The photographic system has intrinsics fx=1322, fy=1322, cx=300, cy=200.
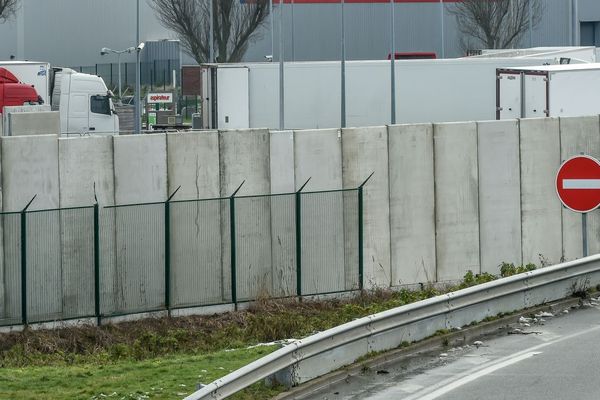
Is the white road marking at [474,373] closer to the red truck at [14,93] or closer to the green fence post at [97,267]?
the green fence post at [97,267]

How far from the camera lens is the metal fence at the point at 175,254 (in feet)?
61.1

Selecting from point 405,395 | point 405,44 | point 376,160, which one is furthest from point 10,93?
point 405,44

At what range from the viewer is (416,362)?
1388cm

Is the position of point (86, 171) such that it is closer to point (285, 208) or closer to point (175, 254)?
point (175, 254)

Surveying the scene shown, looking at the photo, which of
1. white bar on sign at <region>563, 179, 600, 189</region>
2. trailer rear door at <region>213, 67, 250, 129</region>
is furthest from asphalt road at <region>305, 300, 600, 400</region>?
trailer rear door at <region>213, 67, 250, 129</region>

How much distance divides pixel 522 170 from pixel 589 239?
6.32 feet

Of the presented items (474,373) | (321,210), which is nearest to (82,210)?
(321,210)

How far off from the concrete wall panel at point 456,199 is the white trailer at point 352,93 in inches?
907

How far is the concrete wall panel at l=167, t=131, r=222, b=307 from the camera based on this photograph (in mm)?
19797

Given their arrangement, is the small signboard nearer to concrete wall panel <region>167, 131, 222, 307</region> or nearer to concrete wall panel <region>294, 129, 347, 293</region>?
concrete wall panel <region>294, 129, 347, 293</region>

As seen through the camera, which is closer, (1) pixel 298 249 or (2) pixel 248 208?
(2) pixel 248 208

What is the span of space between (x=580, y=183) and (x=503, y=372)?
4.96 meters

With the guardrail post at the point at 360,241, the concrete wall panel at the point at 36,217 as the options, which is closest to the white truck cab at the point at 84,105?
the guardrail post at the point at 360,241

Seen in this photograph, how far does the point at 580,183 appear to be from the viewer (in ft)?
57.3
